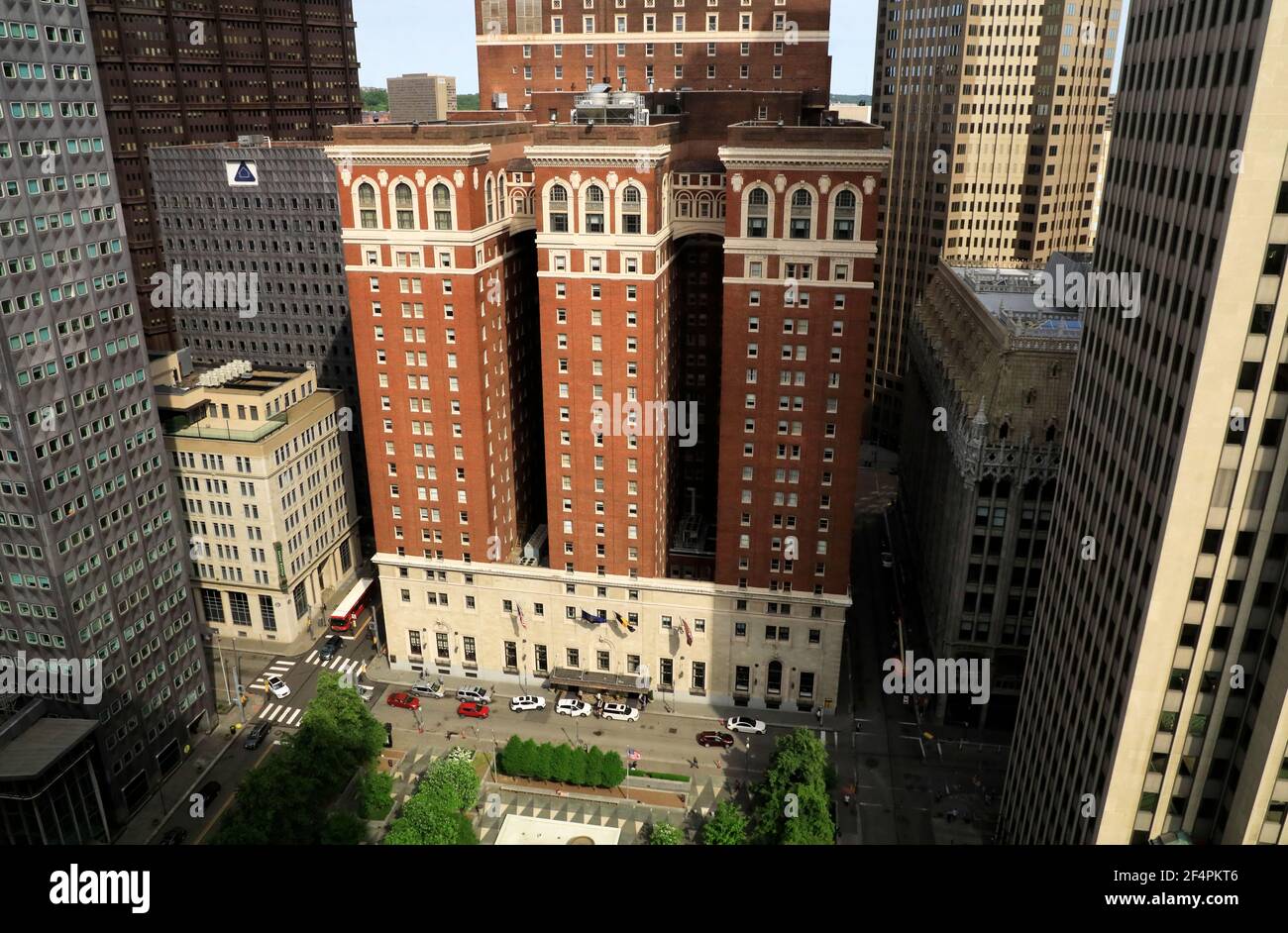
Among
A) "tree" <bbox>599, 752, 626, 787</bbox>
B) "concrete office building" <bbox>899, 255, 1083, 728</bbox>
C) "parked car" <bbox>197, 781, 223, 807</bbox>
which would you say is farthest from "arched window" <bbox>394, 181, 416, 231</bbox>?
"concrete office building" <bbox>899, 255, 1083, 728</bbox>

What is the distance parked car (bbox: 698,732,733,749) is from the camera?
102m

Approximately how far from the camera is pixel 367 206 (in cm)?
9581

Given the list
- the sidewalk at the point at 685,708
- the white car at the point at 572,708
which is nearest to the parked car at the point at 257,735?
the sidewalk at the point at 685,708

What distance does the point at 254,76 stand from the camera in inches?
7559

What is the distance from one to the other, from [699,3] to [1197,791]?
107m

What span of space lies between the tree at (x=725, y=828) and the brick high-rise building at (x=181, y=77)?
152609 mm

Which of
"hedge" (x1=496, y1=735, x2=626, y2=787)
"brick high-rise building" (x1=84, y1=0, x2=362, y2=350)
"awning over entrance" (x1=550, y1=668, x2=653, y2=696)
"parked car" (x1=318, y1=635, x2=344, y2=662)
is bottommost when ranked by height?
"parked car" (x1=318, y1=635, x2=344, y2=662)

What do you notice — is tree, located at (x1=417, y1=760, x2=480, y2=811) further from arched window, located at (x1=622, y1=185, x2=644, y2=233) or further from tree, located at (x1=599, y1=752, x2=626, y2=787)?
arched window, located at (x1=622, y1=185, x2=644, y2=233)

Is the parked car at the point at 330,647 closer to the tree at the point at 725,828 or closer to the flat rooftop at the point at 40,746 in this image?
the flat rooftop at the point at 40,746

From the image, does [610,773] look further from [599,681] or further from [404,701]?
[404,701]

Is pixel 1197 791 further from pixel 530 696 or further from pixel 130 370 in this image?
pixel 130 370

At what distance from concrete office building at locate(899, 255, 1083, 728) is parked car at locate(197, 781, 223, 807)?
78.4 m

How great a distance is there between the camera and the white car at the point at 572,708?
108 meters

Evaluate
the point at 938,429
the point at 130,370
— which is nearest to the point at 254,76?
the point at 130,370
